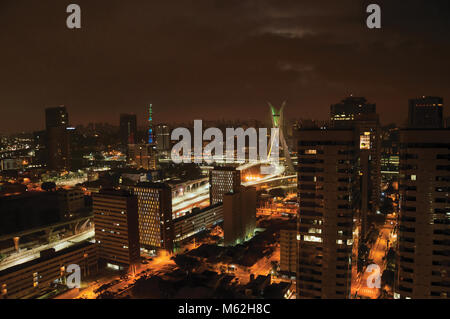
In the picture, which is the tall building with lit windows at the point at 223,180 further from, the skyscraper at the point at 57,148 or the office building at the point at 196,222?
the skyscraper at the point at 57,148

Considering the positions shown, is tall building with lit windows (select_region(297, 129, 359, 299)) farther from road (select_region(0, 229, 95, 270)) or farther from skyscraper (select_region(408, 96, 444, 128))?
road (select_region(0, 229, 95, 270))

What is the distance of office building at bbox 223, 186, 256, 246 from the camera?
838 centimetres

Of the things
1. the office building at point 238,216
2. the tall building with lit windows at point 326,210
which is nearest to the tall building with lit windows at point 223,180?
the office building at point 238,216

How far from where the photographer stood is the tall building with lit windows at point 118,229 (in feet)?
23.6

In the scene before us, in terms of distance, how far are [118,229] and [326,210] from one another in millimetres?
4793

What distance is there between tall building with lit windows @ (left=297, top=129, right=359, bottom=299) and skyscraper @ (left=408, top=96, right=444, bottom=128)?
5.28 m

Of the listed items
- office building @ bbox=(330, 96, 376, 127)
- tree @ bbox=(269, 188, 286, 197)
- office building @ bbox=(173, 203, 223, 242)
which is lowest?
office building @ bbox=(173, 203, 223, 242)

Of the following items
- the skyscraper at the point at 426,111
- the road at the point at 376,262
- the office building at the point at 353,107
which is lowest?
the road at the point at 376,262

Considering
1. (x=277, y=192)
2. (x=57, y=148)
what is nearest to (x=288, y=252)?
(x=277, y=192)

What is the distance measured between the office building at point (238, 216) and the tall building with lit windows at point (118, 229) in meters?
2.27

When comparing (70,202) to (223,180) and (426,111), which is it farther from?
(426,111)

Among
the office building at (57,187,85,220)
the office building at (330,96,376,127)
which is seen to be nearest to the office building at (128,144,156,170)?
the office building at (57,187,85,220)
